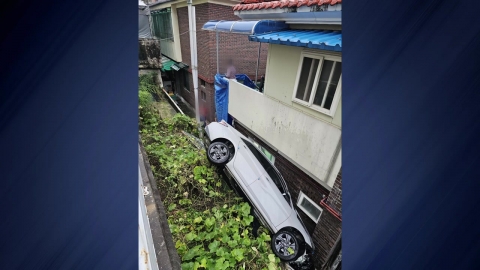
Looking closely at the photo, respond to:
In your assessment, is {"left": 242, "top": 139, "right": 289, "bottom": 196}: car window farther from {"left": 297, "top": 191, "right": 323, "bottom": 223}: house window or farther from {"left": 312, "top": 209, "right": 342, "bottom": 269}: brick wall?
{"left": 312, "top": 209, "right": 342, "bottom": 269}: brick wall

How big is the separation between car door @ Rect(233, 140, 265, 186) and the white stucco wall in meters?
1.06

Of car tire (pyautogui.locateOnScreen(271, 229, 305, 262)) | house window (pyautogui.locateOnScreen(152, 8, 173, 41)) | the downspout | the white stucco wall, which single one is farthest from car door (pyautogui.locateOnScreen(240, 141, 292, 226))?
house window (pyautogui.locateOnScreen(152, 8, 173, 41))

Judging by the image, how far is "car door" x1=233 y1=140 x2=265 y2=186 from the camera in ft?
16.4

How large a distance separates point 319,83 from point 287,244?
3481mm

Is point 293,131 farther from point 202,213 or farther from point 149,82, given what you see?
point 149,82

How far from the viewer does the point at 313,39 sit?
158 inches

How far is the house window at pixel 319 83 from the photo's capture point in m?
4.35

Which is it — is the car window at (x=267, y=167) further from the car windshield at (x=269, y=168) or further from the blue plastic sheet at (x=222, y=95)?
the blue plastic sheet at (x=222, y=95)

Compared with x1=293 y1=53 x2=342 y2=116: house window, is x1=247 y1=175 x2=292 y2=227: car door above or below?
below
